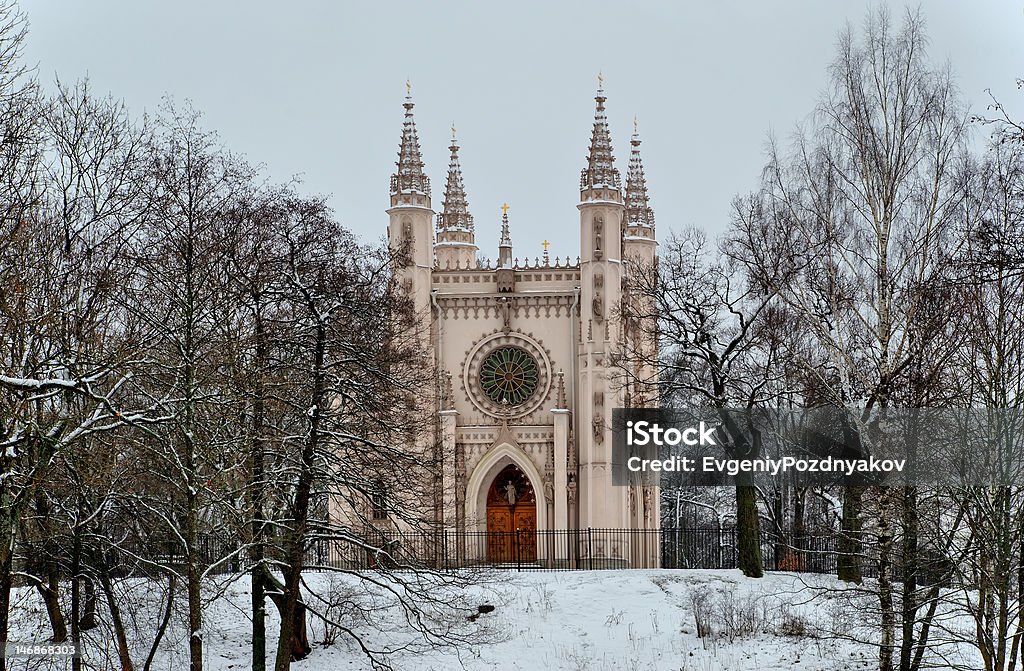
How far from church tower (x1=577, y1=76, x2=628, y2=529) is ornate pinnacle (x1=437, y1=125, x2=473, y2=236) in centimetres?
790

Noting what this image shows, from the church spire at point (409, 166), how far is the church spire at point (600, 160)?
499 centimetres

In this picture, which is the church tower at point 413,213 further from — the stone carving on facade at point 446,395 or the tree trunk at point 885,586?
the tree trunk at point 885,586

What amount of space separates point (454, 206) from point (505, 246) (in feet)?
7.68

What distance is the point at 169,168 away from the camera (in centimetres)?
2020

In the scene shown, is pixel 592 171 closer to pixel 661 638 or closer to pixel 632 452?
pixel 632 452

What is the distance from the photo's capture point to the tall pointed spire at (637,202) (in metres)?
47.1

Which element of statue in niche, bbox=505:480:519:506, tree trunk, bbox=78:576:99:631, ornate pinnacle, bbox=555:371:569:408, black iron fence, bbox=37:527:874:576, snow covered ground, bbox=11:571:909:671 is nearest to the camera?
tree trunk, bbox=78:576:99:631

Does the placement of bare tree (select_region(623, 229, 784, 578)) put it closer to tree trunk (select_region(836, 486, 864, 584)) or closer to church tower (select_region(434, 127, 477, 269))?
tree trunk (select_region(836, 486, 864, 584))

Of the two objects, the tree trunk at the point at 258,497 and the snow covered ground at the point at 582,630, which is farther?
the snow covered ground at the point at 582,630

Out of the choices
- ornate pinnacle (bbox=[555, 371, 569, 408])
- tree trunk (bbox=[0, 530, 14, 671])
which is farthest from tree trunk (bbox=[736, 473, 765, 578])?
tree trunk (bbox=[0, 530, 14, 671])

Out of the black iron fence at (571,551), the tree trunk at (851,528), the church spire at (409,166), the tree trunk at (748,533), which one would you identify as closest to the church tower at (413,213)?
the church spire at (409,166)

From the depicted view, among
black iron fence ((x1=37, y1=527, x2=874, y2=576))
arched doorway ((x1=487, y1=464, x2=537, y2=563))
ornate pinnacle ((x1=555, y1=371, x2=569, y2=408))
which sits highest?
ornate pinnacle ((x1=555, y1=371, x2=569, y2=408))

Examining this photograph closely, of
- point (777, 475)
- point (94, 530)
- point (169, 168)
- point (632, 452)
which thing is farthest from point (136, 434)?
point (632, 452)

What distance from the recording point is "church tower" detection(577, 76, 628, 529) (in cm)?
4019
